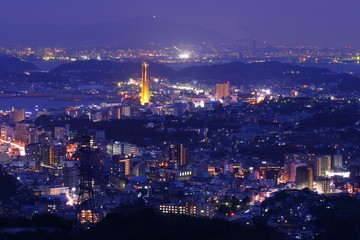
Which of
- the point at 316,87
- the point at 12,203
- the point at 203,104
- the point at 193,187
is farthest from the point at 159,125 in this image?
the point at 316,87

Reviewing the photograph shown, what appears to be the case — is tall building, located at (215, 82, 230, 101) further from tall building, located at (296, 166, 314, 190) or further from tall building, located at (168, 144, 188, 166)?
tall building, located at (296, 166, 314, 190)

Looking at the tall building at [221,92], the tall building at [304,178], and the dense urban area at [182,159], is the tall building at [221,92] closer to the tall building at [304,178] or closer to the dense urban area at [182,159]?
the dense urban area at [182,159]

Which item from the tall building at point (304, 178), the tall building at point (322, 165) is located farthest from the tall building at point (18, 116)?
the tall building at point (304, 178)

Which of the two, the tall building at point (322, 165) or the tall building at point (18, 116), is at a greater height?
the tall building at point (18, 116)

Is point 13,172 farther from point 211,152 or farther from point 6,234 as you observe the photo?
point 6,234

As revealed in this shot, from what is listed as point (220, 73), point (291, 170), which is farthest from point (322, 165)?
point (220, 73)

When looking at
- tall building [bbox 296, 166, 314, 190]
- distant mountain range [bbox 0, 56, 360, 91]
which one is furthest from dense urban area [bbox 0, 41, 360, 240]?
distant mountain range [bbox 0, 56, 360, 91]

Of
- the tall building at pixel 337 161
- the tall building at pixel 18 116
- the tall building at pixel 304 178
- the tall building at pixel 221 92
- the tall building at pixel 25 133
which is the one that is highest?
the tall building at pixel 221 92
